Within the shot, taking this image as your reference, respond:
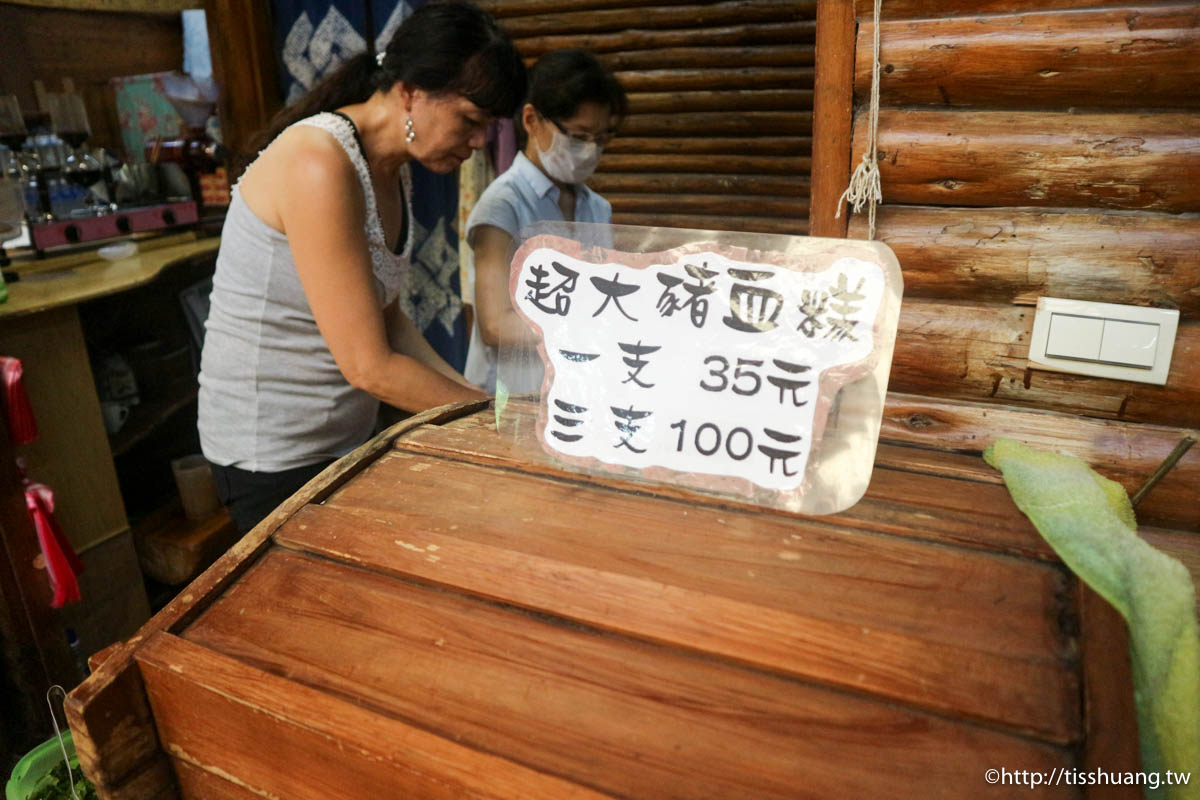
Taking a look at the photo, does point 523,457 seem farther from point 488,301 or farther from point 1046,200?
point 1046,200

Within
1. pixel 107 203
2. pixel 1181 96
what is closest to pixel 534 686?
pixel 1181 96

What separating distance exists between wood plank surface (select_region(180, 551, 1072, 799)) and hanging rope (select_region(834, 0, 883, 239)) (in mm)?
903

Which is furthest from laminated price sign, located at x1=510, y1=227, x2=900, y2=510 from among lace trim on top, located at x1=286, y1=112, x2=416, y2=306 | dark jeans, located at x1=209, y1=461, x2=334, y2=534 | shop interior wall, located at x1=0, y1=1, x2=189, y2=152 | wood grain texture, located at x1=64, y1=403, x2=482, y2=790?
shop interior wall, located at x1=0, y1=1, x2=189, y2=152

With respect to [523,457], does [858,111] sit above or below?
above

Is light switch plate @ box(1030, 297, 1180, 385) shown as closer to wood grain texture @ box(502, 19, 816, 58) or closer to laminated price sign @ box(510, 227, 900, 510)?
laminated price sign @ box(510, 227, 900, 510)

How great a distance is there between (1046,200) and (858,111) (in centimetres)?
36

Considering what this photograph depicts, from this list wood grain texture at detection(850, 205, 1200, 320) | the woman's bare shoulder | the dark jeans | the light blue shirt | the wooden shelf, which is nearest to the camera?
wood grain texture at detection(850, 205, 1200, 320)

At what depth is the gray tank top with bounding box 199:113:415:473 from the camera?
1927 millimetres

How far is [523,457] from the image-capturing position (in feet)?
3.87

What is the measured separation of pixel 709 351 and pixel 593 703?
1.55 feet

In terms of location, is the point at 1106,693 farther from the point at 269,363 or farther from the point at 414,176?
the point at 414,176

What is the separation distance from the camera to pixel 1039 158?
127 centimetres

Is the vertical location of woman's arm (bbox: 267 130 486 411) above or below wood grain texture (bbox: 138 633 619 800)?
above

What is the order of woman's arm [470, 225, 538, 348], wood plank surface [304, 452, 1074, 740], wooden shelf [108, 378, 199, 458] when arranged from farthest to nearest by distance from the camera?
wooden shelf [108, 378, 199, 458] → woman's arm [470, 225, 538, 348] → wood plank surface [304, 452, 1074, 740]
